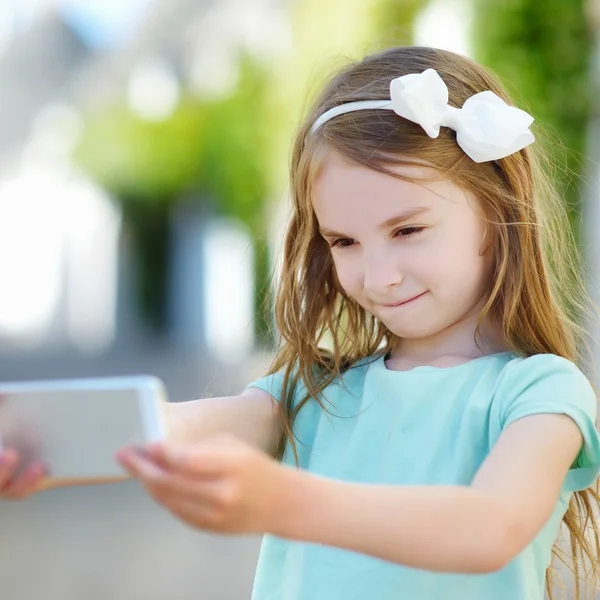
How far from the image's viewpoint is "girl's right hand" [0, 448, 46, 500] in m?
1.36

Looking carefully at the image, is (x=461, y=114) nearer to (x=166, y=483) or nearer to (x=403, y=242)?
(x=403, y=242)

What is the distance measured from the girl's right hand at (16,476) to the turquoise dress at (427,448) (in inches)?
22.2

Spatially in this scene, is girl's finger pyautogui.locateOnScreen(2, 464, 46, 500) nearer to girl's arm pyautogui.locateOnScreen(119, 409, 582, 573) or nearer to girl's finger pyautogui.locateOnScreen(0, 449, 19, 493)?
girl's finger pyautogui.locateOnScreen(0, 449, 19, 493)

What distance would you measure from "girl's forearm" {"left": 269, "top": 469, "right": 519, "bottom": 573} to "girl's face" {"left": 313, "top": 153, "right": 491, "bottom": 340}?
461 millimetres

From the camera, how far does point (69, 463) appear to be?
1.34 m

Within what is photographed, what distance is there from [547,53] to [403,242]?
5.44 metres

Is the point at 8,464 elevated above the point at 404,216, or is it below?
below

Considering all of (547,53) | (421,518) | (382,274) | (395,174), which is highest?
(547,53)

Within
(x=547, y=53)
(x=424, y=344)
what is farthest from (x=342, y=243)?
(x=547, y=53)

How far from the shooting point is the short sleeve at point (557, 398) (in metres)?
1.59

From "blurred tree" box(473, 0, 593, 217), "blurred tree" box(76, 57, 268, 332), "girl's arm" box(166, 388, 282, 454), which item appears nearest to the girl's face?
"girl's arm" box(166, 388, 282, 454)

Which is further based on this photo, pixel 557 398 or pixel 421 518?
pixel 557 398

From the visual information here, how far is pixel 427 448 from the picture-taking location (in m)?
1.74

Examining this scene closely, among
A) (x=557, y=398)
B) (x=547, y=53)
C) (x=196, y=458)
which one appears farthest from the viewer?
(x=547, y=53)
